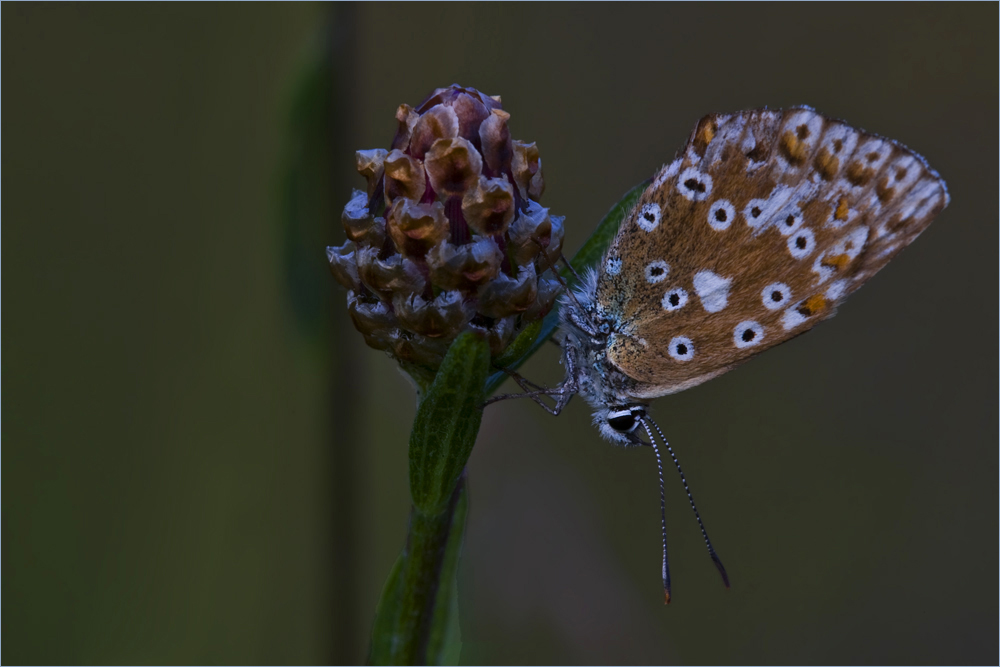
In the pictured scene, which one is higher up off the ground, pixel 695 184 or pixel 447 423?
pixel 695 184

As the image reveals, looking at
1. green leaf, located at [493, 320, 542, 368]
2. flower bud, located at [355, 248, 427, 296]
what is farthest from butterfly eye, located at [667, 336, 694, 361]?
flower bud, located at [355, 248, 427, 296]

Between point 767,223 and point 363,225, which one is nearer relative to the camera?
point 363,225

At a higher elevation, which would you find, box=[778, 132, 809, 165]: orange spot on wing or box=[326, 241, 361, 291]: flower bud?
box=[778, 132, 809, 165]: orange spot on wing

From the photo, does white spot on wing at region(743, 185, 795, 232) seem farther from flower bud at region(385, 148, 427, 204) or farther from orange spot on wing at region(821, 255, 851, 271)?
flower bud at region(385, 148, 427, 204)

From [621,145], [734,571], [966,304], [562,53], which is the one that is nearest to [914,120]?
[966,304]

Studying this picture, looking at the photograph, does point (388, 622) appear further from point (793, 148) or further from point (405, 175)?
point (793, 148)

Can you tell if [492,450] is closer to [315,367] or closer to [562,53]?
[315,367]

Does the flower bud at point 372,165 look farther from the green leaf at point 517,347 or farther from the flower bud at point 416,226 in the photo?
the green leaf at point 517,347

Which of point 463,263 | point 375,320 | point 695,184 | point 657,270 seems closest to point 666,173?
point 695,184
